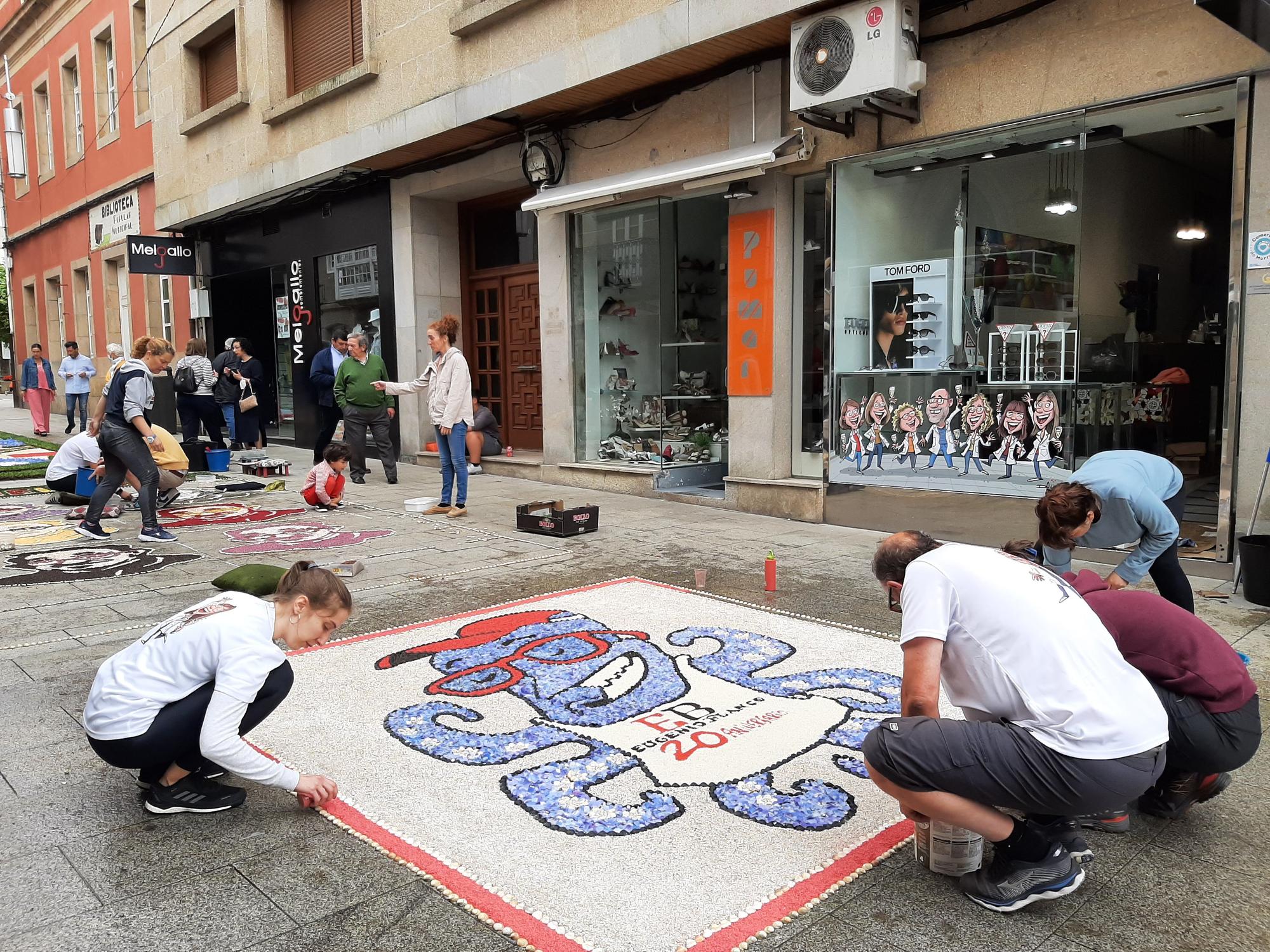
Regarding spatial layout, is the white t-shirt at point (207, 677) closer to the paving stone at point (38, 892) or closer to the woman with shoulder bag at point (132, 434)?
the paving stone at point (38, 892)

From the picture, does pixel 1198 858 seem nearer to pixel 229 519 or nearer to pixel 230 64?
pixel 229 519

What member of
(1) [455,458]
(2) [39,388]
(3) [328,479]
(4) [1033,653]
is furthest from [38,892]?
(2) [39,388]

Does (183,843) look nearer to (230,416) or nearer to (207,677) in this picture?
(207,677)

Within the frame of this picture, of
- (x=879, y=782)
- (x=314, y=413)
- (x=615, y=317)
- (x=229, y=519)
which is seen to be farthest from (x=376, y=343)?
(x=879, y=782)

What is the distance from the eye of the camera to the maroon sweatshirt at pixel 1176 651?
9.54 feet

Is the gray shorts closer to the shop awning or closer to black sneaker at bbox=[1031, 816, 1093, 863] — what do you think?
black sneaker at bbox=[1031, 816, 1093, 863]

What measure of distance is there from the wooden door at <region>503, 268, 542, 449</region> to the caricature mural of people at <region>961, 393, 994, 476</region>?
661 centimetres

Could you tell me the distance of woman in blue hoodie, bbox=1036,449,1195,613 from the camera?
415 cm

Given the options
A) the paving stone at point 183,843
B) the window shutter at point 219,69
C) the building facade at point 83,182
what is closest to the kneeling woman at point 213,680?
the paving stone at point 183,843

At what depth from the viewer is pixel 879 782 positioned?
9.02ft

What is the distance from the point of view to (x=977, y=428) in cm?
823

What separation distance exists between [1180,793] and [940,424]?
5.58 m

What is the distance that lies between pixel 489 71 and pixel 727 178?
12.8 ft

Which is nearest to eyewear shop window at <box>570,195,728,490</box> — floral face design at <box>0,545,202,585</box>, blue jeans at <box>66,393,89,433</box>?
floral face design at <box>0,545,202,585</box>
